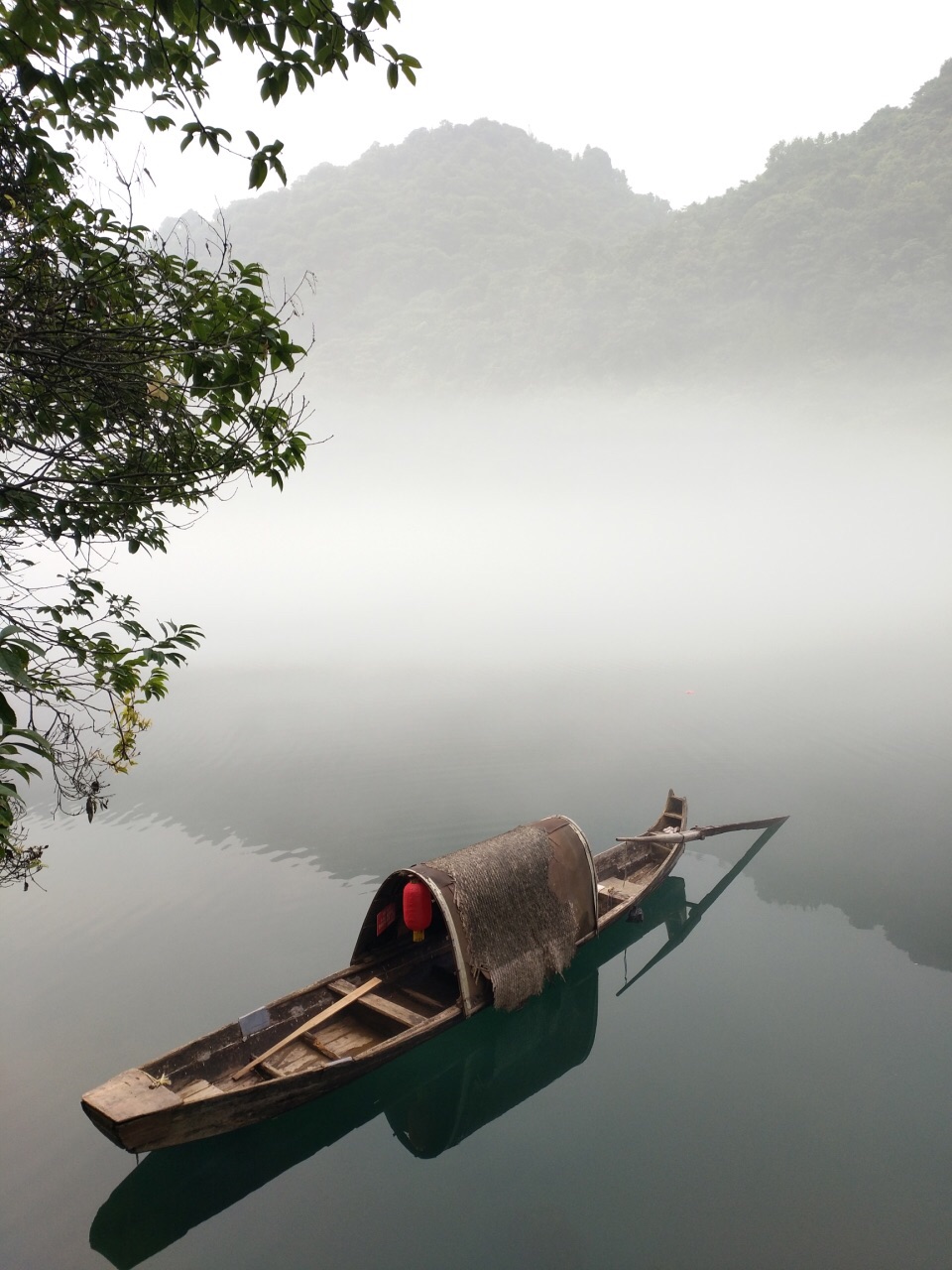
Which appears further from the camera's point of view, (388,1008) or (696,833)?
(696,833)

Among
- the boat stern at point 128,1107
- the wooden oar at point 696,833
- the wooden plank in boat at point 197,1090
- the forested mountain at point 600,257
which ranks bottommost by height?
the wooden plank in boat at point 197,1090

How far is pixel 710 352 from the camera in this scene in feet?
339

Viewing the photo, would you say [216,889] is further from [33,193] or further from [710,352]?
[710,352]

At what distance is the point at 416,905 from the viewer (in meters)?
8.05

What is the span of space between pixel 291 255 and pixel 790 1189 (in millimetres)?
135462

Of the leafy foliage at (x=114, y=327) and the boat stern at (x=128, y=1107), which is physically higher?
the leafy foliage at (x=114, y=327)

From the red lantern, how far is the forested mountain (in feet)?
333

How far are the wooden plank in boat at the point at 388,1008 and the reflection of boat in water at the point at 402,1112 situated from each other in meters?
0.77

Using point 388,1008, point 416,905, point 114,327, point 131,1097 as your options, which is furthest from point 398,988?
point 114,327

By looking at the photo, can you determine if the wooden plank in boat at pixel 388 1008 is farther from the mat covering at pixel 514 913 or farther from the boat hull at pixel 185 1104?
the mat covering at pixel 514 913

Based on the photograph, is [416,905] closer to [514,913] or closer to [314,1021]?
[514,913]

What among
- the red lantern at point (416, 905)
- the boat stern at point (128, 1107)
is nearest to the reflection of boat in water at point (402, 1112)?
the boat stern at point (128, 1107)

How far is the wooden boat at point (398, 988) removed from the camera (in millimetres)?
5777

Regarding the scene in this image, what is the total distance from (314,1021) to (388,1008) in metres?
0.75
